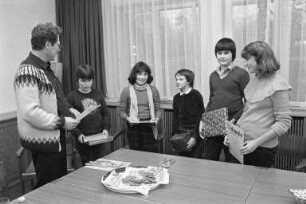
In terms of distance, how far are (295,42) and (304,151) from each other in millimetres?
1003

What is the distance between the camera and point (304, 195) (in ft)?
4.12

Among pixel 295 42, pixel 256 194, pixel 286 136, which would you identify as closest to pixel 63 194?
pixel 256 194

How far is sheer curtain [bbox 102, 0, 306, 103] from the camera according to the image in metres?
2.65

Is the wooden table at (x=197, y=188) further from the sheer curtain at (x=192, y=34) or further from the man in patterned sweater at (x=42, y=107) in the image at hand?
the sheer curtain at (x=192, y=34)

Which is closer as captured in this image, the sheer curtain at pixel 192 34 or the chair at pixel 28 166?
the chair at pixel 28 166

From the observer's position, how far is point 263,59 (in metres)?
1.79

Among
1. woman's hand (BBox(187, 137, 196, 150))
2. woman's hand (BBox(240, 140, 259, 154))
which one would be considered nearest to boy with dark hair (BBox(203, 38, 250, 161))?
woman's hand (BBox(187, 137, 196, 150))

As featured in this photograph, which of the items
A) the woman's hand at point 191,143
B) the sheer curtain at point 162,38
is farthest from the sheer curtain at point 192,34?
the woman's hand at point 191,143

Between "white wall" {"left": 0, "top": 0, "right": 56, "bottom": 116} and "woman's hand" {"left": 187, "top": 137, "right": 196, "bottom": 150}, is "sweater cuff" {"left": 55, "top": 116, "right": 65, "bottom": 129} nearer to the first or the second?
"woman's hand" {"left": 187, "top": 137, "right": 196, "bottom": 150}

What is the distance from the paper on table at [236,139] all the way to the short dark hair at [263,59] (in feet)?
1.25

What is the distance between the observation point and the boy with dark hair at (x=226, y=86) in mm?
2320

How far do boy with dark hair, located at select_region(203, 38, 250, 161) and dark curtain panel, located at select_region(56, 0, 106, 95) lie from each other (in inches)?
65.3

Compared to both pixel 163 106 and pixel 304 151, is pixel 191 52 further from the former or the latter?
pixel 304 151

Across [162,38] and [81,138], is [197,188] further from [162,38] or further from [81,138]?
[162,38]
